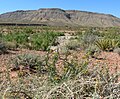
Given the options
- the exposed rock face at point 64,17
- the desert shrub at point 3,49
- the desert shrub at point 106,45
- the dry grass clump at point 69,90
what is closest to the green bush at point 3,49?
the desert shrub at point 3,49

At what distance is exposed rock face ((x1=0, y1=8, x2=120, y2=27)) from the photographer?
170875 mm

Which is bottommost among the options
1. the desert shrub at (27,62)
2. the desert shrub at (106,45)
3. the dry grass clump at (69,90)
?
the desert shrub at (106,45)

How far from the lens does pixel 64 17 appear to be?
175 m

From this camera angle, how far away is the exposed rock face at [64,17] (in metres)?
171

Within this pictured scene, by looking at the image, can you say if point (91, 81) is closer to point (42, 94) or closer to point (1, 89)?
point (42, 94)

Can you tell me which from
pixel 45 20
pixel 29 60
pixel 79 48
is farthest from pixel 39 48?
pixel 45 20

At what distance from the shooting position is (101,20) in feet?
587

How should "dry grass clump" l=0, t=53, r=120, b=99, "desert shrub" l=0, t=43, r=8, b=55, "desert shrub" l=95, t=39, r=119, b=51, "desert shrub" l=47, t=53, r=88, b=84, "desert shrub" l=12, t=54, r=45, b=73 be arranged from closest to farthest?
"dry grass clump" l=0, t=53, r=120, b=99
"desert shrub" l=47, t=53, r=88, b=84
"desert shrub" l=12, t=54, r=45, b=73
"desert shrub" l=0, t=43, r=8, b=55
"desert shrub" l=95, t=39, r=119, b=51

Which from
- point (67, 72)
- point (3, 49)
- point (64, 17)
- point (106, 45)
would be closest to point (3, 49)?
point (3, 49)

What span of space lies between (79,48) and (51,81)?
37.2 ft

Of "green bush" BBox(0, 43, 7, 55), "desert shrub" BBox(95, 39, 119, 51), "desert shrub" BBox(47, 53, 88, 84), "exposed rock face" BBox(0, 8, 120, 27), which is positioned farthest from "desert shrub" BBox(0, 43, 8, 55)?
"exposed rock face" BBox(0, 8, 120, 27)

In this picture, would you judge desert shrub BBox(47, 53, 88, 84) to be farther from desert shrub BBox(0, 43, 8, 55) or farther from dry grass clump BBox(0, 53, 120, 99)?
desert shrub BBox(0, 43, 8, 55)

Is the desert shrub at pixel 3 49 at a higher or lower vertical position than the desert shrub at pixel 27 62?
lower

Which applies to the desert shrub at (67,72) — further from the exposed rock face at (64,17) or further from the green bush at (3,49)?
the exposed rock face at (64,17)
